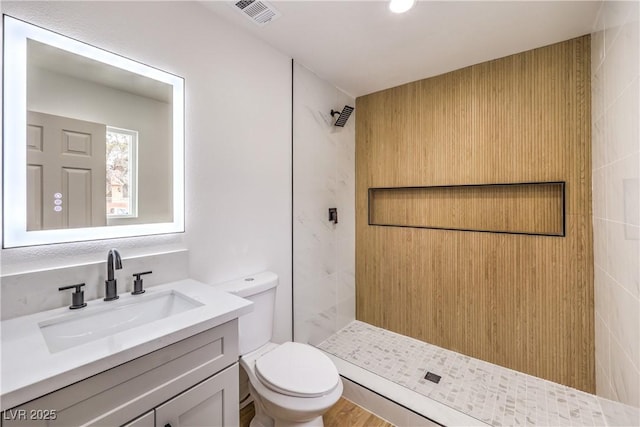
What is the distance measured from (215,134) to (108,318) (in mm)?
994

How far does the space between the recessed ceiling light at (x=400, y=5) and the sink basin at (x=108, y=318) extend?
1.68 m

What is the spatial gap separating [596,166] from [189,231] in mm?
2272

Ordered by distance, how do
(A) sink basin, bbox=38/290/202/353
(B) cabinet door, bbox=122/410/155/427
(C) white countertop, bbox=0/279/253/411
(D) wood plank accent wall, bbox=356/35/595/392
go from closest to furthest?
1. (C) white countertop, bbox=0/279/253/411
2. (B) cabinet door, bbox=122/410/155/427
3. (A) sink basin, bbox=38/290/202/353
4. (D) wood plank accent wall, bbox=356/35/595/392

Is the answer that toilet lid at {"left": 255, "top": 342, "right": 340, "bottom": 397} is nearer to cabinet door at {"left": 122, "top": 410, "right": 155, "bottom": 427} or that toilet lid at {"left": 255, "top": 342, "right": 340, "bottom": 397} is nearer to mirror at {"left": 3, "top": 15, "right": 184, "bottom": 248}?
cabinet door at {"left": 122, "top": 410, "right": 155, "bottom": 427}

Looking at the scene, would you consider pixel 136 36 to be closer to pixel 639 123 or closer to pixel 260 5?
pixel 260 5

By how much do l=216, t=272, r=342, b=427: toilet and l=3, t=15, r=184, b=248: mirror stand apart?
1.98 feet

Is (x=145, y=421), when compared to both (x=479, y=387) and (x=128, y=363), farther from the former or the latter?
(x=479, y=387)

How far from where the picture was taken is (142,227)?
1.31 metres

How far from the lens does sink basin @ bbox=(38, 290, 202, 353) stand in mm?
958

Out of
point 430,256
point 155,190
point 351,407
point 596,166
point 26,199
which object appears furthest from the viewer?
point 430,256

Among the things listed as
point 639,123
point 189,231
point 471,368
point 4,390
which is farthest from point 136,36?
point 471,368

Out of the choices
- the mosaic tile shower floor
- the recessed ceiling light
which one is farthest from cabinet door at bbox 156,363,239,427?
the recessed ceiling light

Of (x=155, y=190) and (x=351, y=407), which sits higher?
(x=155, y=190)

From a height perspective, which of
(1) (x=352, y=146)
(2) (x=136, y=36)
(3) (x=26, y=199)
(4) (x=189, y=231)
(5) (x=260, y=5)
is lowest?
(4) (x=189, y=231)
